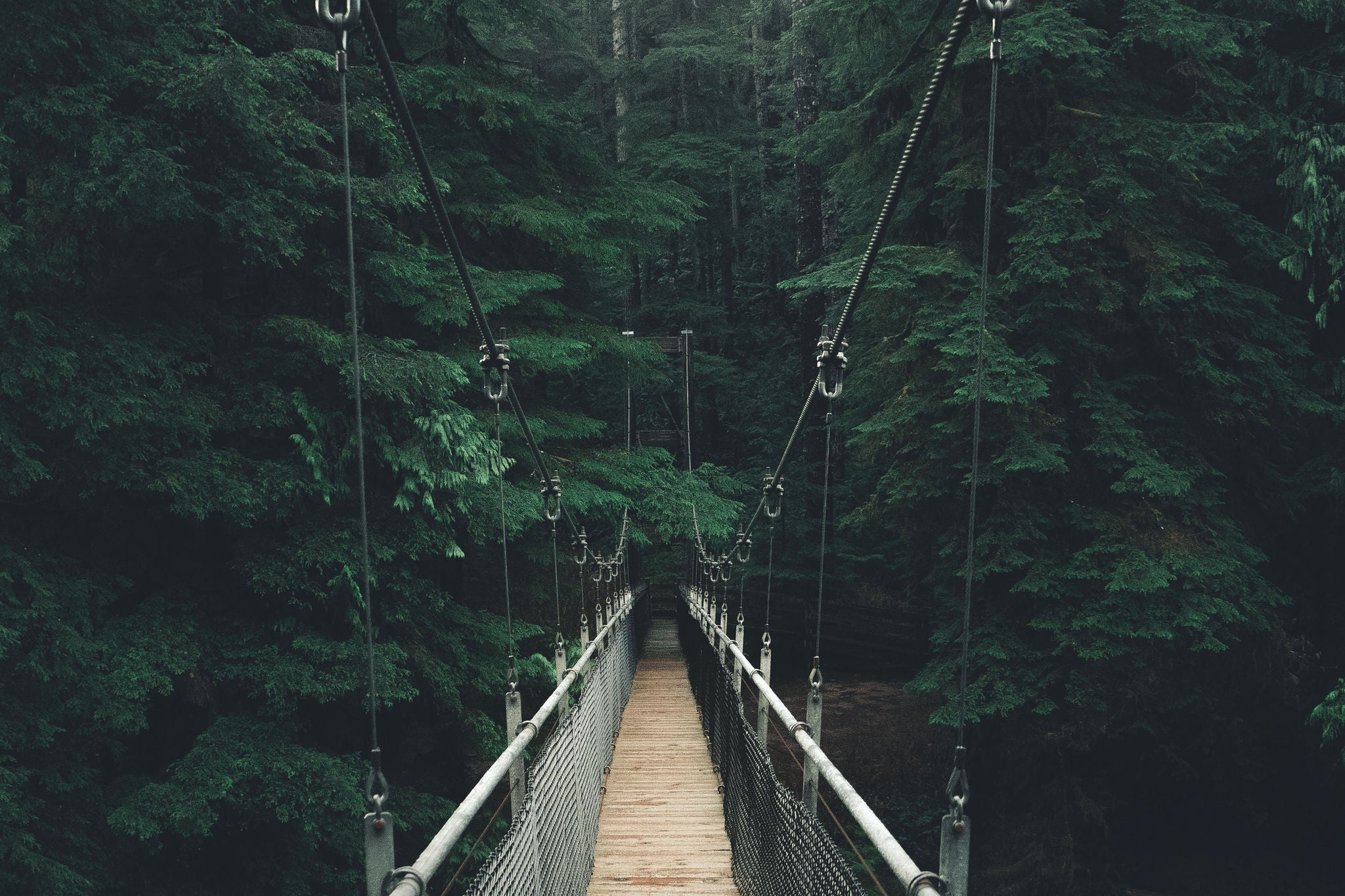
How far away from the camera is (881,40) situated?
9.14 meters

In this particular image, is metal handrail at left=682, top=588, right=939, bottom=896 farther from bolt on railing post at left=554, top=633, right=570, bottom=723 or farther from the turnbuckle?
the turnbuckle

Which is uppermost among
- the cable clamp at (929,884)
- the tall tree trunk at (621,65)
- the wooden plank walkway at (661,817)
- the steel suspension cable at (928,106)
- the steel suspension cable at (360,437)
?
the tall tree trunk at (621,65)

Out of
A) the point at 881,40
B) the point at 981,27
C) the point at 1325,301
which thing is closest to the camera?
the point at 1325,301

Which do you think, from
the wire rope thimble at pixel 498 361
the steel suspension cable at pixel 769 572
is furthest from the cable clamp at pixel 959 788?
the steel suspension cable at pixel 769 572

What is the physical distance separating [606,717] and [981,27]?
657 cm

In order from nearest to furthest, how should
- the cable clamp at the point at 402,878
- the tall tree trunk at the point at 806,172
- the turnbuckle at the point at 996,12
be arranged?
the cable clamp at the point at 402,878
the turnbuckle at the point at 996,12
the tall tree trunk at the point at 806,172

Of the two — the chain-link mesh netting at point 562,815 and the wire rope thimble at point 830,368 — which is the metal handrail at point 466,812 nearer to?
the chain-link mesh netting at point 562,815

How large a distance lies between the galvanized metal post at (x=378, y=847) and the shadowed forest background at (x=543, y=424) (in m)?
→ 4.62

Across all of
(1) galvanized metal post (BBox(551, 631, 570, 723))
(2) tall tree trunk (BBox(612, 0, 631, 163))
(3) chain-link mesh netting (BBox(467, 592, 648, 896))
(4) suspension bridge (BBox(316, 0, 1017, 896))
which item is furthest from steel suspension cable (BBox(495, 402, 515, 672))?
(2) tall tree trunk (BBox(612, 0, 631, 163))

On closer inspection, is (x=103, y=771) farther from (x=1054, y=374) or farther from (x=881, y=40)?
(x=881, y=40)

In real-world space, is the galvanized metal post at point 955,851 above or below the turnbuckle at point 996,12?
below

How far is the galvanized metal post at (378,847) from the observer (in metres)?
1.70

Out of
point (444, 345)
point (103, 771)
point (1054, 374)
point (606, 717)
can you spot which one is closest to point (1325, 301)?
point (1054, 374)

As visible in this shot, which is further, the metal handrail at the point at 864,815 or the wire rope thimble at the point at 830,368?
the wire rope thimble at the point at 830,368
